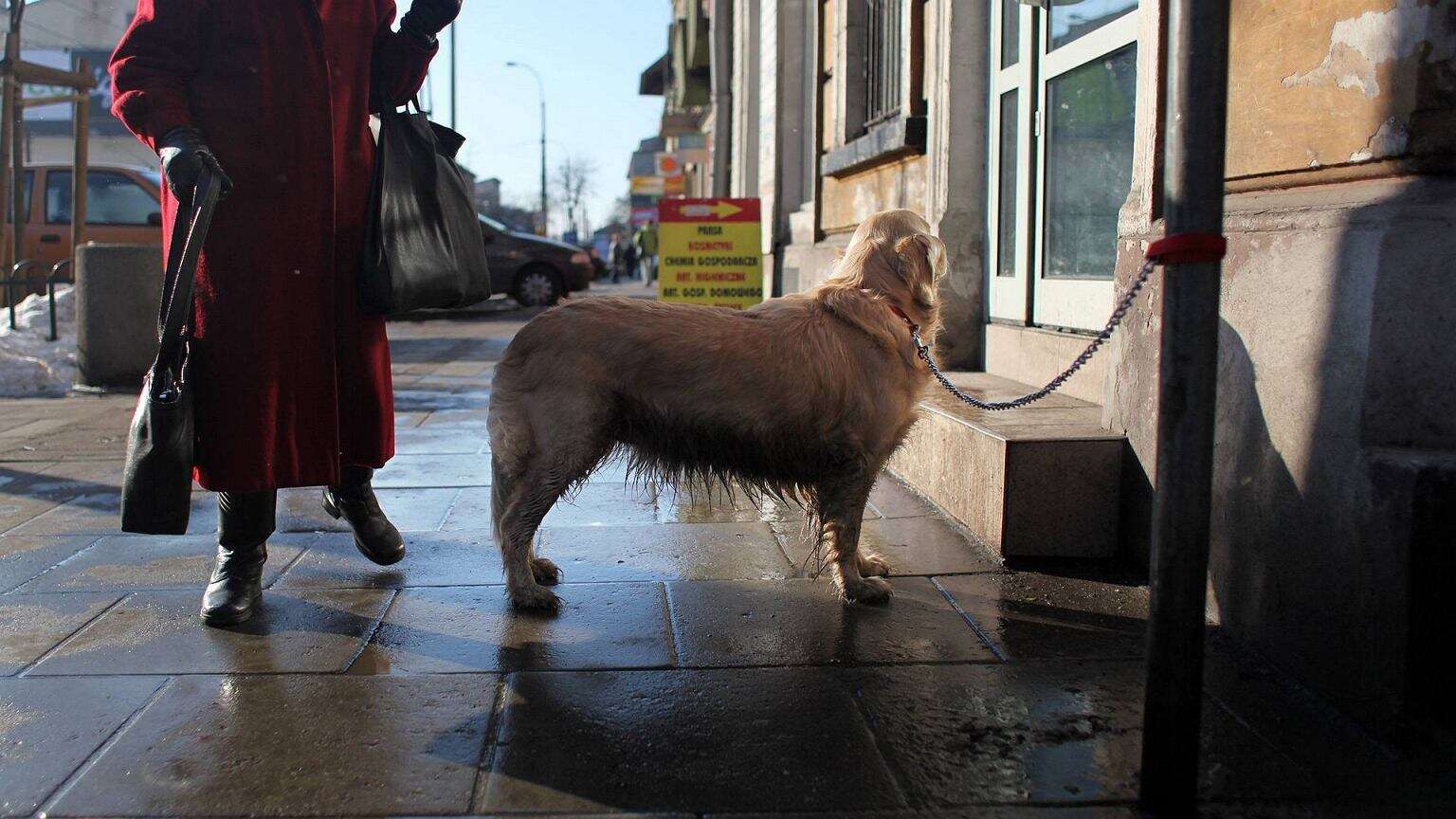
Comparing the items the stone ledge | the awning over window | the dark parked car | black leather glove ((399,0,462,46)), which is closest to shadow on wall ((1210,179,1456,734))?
black leather glove ((399,0,462,46))

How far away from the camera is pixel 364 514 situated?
399 centimetres

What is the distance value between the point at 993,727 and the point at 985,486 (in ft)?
5.15

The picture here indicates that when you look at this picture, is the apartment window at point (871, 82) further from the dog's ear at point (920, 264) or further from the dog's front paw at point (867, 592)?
the dog's front paw at point (867, 592)

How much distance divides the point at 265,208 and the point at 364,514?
3.68ft

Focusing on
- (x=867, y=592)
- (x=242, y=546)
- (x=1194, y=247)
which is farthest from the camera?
(x=867, y=592)

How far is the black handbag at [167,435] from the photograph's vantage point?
3.27 metres

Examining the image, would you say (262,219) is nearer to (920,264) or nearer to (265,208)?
(265,208)

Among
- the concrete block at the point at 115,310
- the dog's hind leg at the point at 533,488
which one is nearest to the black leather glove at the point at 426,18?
the dog's hind leg at the point at 533,488

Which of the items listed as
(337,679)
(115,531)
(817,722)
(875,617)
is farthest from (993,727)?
(115,531)

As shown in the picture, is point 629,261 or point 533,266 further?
point 629,261

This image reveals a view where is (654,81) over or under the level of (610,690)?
over

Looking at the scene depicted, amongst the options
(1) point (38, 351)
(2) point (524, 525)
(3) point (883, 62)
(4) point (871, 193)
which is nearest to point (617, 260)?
(1) point (38, 351)

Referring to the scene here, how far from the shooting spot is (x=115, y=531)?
458 centimetres

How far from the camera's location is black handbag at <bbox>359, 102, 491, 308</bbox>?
3605 mm
